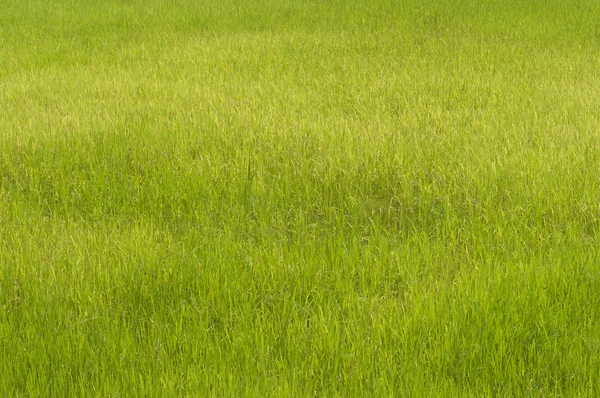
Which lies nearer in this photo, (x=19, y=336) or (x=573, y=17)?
(x=19, y=336)

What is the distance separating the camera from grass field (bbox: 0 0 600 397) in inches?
112

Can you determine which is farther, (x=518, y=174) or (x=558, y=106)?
(x=558, y=106)

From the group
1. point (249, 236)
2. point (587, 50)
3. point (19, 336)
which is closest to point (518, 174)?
point (249, 236)

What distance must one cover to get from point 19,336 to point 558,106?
507 cm

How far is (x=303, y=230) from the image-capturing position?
4.11 metres

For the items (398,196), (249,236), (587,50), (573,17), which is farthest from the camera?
(573,17)

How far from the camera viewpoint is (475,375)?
9.09 ft

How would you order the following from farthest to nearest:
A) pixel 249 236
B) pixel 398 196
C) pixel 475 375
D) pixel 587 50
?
pixel 587 50 < pixel 398 196 < pixel 249 236 < pixel 475 375

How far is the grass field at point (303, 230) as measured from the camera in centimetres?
285

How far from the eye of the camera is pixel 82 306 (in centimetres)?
329

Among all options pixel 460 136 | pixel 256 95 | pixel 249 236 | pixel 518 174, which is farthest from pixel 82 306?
pixel 256 95

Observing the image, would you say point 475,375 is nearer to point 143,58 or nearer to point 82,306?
point 82,306

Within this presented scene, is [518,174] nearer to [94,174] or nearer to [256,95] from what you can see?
[94,174]

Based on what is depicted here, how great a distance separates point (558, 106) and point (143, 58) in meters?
5.17
